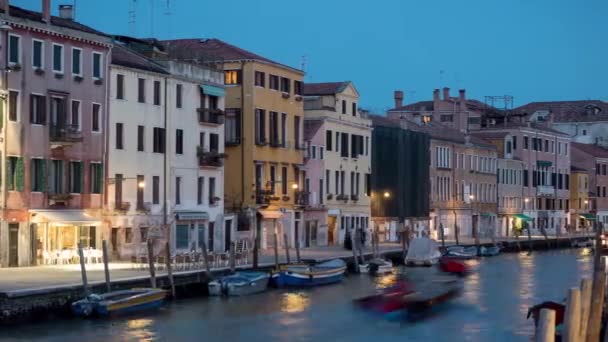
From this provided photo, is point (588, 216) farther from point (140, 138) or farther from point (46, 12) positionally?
point (46, 12)

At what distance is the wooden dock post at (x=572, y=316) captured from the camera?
18.5 meters

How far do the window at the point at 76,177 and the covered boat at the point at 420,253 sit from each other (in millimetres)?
18688

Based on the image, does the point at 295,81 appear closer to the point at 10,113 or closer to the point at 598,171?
the point at 10,113

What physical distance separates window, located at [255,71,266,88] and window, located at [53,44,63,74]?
1426cm

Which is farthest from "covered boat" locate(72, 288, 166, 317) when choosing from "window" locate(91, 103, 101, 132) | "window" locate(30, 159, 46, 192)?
"window" locate(91, 103, 101, 132)

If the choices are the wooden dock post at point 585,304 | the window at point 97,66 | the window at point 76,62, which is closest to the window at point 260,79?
the window at point 97,66

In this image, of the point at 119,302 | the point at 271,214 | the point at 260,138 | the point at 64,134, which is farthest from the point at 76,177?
the point at 271,214

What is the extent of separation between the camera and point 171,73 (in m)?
52.3

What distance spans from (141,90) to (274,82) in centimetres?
1081

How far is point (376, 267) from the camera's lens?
55031 millimetres

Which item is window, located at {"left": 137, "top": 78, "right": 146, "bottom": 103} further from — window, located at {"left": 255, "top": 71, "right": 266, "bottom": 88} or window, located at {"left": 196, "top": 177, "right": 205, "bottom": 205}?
window, located at {"left": 255, "top": 71, "right": 266, "bottom": 88}

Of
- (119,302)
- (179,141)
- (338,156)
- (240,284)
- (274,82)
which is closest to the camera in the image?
(119,302)

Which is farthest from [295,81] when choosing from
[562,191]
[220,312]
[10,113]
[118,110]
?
[562,191]

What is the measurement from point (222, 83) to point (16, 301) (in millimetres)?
24234
